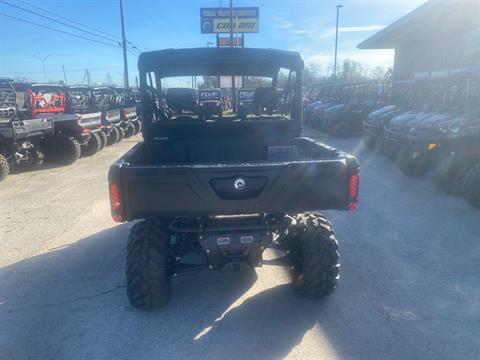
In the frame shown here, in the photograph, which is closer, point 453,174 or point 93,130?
point 453,174

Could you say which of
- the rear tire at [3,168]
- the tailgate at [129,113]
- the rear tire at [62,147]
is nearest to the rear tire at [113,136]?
the tailgate at [129,113]

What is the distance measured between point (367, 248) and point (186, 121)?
8.99ft

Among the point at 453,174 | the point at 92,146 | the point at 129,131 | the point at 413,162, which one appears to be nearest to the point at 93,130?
the point at 92,146

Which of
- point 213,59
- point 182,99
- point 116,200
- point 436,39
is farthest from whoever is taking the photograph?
point 436,39

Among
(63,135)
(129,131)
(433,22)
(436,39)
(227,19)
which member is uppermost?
(227,19)

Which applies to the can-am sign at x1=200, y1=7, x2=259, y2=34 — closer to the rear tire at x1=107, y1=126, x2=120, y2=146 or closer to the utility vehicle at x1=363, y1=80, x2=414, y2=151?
the rear tire at x1=107, y1=126, x2=120, y2=146

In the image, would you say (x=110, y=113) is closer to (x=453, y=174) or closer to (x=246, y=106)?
(x=246, y=106)

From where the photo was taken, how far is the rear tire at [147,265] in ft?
10.8

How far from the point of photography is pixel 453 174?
6934mm

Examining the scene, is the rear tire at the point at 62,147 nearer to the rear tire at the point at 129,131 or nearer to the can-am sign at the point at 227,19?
the rear tire at the point at 129,131

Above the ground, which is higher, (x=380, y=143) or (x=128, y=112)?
(x=128, y=112)

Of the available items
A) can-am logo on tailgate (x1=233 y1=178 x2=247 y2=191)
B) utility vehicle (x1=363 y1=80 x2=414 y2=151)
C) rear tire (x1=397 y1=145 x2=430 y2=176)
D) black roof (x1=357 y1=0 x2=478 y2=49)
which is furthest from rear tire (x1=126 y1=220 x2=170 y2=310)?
black roof (x1=357 y1=0 x2=478 y2=49)

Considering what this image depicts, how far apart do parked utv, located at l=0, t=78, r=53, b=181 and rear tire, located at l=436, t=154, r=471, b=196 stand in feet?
29.3

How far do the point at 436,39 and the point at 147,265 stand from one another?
17.9 m
